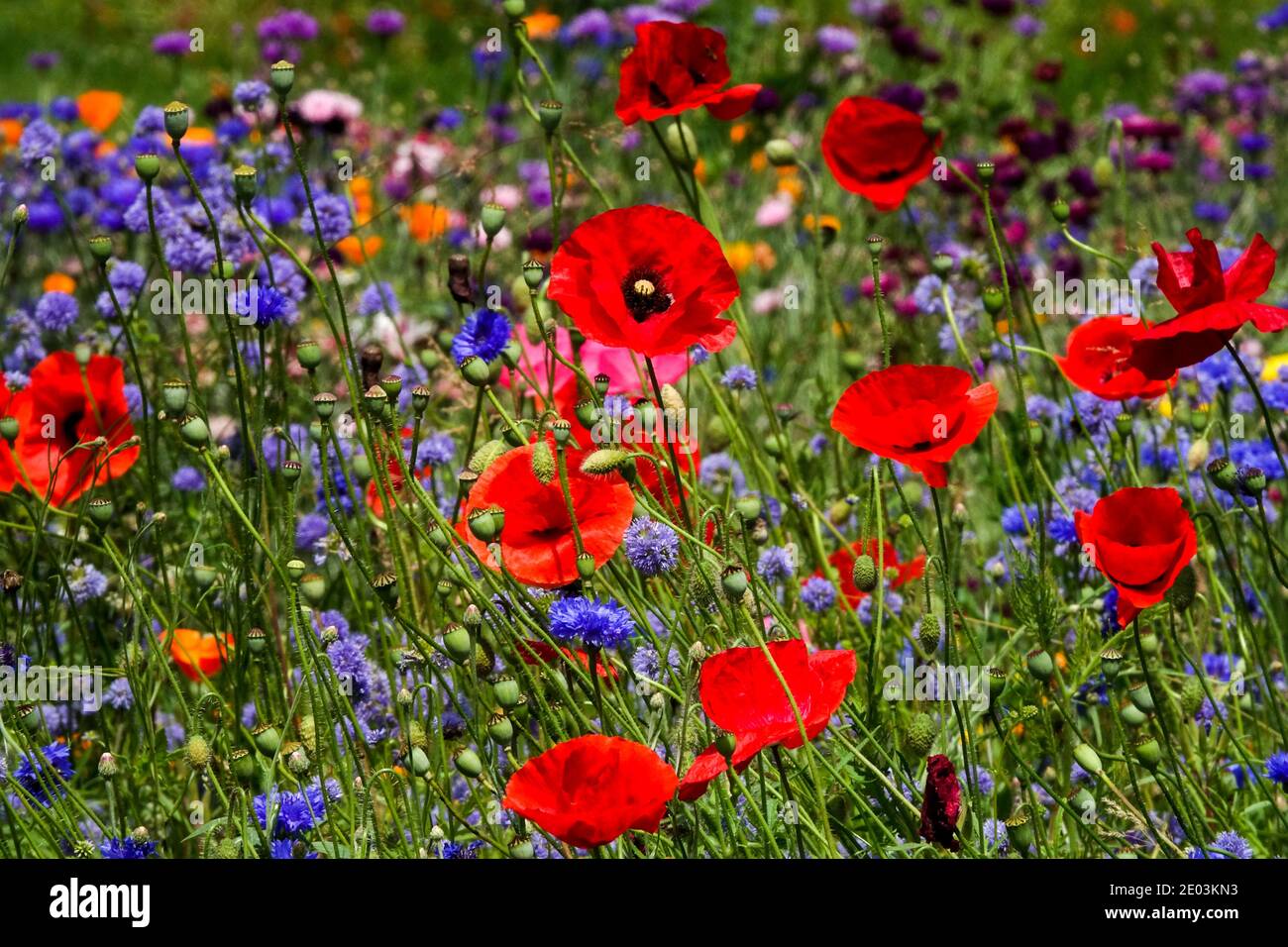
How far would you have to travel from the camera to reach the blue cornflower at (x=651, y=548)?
1595 mm

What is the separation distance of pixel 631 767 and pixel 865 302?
7.26ft

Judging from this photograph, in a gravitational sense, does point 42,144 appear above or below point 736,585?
above

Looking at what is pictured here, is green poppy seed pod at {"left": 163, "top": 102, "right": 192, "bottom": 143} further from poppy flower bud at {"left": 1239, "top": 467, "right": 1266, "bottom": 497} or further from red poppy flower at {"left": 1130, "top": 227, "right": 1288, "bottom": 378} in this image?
poppy flower bud at {"left": 1239, "top": 467, "right": 1266, "bottom": 497}

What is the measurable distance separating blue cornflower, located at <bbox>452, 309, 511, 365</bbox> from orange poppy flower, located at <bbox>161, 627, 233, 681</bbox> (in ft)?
1.37

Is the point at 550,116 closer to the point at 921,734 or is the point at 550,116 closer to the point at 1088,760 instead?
the point at 921,734

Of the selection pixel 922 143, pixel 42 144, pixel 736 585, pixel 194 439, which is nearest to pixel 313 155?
pixel 42 144

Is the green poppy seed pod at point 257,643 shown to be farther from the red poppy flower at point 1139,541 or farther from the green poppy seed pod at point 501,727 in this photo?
the red poppy flower at point 1139,541

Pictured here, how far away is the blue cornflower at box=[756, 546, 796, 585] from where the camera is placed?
1.82 meters

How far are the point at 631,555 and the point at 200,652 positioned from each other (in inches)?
24.6

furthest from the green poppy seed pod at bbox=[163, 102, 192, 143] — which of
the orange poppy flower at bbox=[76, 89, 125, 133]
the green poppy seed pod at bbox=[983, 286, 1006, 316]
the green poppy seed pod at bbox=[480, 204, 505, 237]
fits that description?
the orange poppy flower at bbox=[76, 89, 125, 133]

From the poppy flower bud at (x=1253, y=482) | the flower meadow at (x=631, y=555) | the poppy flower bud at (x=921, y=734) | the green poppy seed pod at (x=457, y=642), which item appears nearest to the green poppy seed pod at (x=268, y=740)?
the flower meadow at (x=631, y=555)

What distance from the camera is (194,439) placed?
1394mm

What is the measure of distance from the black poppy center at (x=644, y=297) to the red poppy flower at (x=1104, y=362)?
43 centimetres

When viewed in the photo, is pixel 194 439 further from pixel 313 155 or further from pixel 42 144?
pixel 313 155
